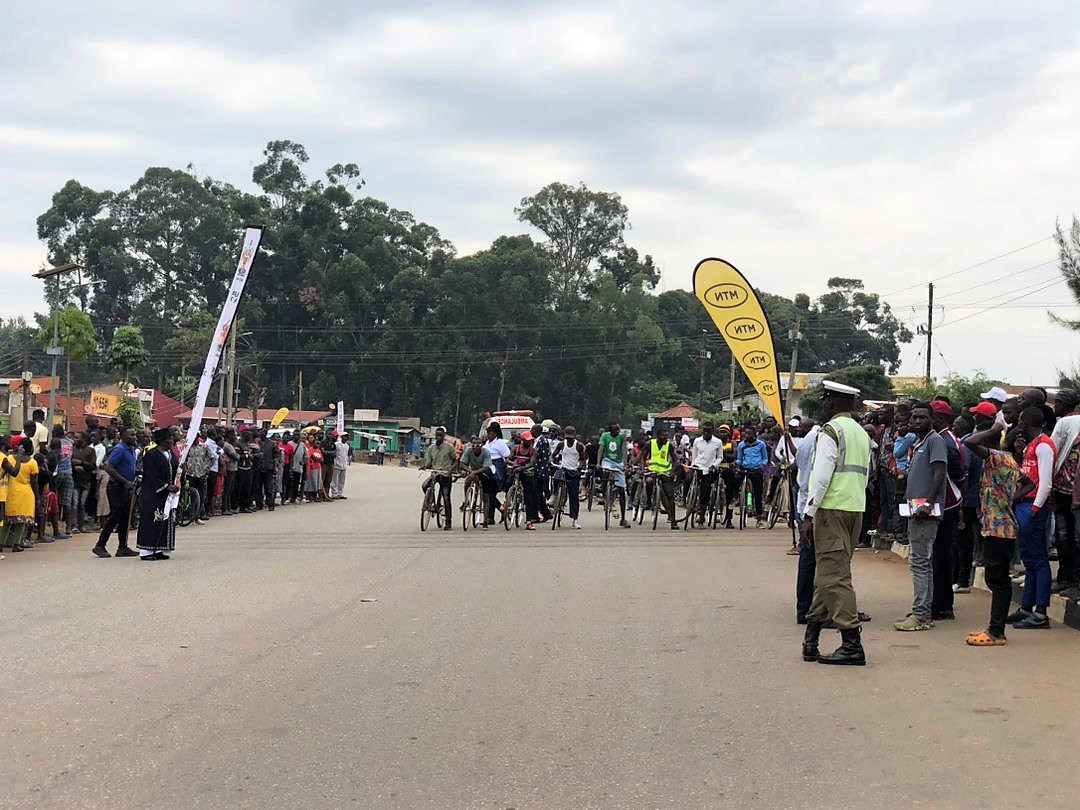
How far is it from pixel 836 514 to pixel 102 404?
148 feet

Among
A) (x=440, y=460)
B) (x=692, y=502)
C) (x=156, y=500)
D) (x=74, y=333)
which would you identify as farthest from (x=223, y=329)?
(x=74, y=333)

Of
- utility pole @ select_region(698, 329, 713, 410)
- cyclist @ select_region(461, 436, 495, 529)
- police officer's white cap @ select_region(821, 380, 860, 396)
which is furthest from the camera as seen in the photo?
utility pole @ select_region(698, 329, 713, 410)

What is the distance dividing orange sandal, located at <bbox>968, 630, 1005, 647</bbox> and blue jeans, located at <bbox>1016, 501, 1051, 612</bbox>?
0.82 m

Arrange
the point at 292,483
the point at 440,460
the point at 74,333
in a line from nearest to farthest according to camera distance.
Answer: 1. the point at 440,460
2. the point at 292,483
3. the point at 74,333

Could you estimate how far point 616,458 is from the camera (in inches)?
795

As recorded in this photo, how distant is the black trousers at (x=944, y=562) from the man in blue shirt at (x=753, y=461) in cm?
1041

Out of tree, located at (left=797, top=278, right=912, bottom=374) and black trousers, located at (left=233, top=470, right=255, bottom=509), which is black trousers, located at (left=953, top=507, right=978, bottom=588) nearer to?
black trousers, located at (left=233, top=470, right=255, bottom=509)

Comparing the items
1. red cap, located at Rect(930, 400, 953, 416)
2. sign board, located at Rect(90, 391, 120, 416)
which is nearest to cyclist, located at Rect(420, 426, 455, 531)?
red cap, located at Rect(930, 400, 953, 416)

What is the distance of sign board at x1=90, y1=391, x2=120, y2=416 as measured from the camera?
47.7 metres

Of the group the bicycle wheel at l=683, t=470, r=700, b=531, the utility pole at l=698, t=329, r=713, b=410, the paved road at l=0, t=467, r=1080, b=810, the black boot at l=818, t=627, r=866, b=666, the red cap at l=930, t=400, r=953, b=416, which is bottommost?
the paved road at l=0, t=467, r=1080, b=810

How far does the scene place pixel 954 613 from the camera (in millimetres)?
10164

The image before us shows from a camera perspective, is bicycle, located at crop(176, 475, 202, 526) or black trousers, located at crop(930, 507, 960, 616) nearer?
black trousers, located at crop(930, 507, 960, 616)

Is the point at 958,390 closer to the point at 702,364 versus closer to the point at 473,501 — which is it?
the point at 473,501

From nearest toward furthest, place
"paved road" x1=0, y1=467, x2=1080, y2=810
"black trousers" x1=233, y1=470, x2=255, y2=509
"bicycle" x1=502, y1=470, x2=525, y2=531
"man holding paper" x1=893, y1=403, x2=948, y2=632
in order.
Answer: "paved road" x1=0, y1=467, x2=1080, y2=810 → "man holding paper" x1=893, y1=403, x2=948, y2=632 → "bicycle" x1=502, y1=470, x2=525, y2=531 → "black trousers" x1=233, y1=470, x2=255, y2=509
